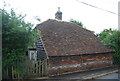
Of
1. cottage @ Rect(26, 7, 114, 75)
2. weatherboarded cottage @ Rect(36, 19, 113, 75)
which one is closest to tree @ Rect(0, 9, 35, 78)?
cottage @ Rect(26, 7, 114, 75)

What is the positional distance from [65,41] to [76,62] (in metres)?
2.62

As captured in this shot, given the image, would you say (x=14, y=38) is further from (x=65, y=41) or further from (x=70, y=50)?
(x=65, y=41)

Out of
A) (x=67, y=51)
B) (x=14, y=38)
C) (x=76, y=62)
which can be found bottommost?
(x=76, y=62)

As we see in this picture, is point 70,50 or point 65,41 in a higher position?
point 65,41

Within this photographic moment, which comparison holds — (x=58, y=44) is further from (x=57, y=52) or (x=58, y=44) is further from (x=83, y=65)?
(x=83, y=65)

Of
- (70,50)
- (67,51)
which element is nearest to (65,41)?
(70,50)

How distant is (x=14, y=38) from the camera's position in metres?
6.98

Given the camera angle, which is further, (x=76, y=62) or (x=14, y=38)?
(x=76, y=62)

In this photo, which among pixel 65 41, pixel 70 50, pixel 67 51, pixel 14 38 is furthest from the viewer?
pixel 65 41

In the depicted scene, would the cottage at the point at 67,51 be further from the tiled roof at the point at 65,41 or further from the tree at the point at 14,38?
the tree at the point at 14,38

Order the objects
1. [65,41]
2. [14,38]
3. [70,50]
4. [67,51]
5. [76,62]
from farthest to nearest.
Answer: [65,41]
[70,50]
[76,62]
[67,51]
[14,38]

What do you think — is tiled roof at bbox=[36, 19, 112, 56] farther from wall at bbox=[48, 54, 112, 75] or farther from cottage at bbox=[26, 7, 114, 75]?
wall at bbox=[48, 54, 112, 75]

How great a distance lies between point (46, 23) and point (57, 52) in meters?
5.82

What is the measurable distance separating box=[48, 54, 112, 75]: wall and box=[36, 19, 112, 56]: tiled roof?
18.6 inches
